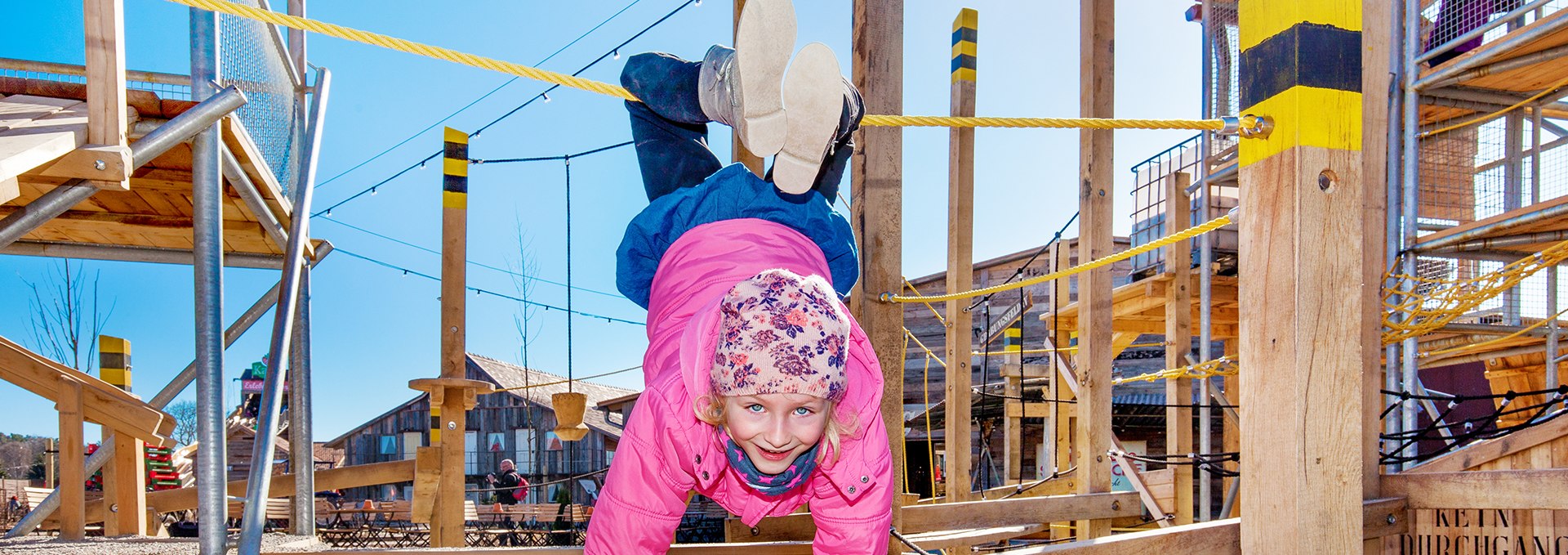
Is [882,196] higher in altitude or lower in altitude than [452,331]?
higher

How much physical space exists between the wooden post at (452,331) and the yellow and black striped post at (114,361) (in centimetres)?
244

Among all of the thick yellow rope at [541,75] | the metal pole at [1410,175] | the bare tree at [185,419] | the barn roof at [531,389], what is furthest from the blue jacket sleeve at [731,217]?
the bare tree at [185,419]

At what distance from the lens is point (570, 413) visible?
493 cm

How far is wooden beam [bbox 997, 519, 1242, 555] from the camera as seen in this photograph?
1941mm

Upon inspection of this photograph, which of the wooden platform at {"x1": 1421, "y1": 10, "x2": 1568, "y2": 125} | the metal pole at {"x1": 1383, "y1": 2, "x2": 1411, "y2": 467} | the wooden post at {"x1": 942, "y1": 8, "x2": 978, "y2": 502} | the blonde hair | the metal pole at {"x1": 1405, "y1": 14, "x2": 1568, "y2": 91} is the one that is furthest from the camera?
the metal pole at {"x1": 1383, "y1": 2, "x2": 1411, "y2": 467}

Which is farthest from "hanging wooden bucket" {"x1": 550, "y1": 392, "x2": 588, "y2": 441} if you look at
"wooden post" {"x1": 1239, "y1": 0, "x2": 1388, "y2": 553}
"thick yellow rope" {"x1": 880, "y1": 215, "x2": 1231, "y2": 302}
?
"wooden post" {"x1": 1239, "y1": 0, "x2": 1388, "y2": 553}

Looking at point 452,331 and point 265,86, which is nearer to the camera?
point 265,86

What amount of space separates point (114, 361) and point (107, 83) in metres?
4.01

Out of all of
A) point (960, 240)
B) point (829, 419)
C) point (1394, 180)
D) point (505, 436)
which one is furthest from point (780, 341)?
point (505, 436)

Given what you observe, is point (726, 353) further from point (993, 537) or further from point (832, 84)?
point (993, 537)

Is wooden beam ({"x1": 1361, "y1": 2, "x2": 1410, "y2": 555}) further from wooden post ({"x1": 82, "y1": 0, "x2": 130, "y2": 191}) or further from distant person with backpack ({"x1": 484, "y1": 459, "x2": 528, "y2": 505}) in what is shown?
distant person with backpack ({"x1": 484, "y1": 459, "x2": 528, "y2": 505})

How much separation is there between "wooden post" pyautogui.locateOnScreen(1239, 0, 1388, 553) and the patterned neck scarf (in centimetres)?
90

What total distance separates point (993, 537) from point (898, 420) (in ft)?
3.45

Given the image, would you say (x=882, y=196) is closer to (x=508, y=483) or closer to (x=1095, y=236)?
(x=1095, y=236)
